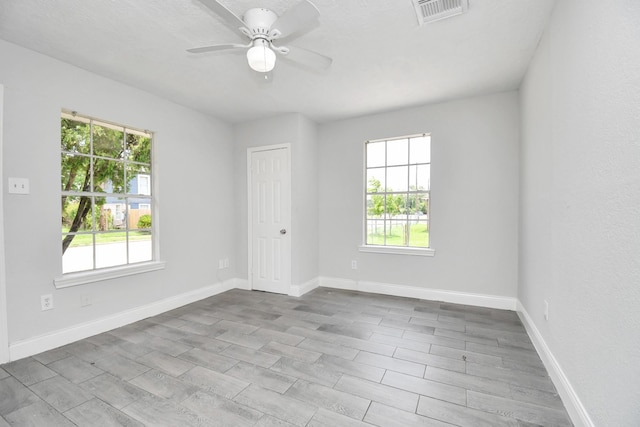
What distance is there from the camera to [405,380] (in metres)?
1.99

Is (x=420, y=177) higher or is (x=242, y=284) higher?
(x=420, y=177)

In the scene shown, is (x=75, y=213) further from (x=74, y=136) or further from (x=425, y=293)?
(x=425, y=293)

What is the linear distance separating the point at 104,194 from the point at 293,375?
267cm

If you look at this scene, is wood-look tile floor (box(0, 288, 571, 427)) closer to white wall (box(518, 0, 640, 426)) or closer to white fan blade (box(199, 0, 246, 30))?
white wall (box(518, 0, 640, 426))

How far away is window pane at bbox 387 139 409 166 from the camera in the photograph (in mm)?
3938

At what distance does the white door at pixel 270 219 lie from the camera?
405 centimetres

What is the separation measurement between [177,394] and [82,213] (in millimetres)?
2099

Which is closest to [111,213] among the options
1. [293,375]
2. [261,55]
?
[261,55]

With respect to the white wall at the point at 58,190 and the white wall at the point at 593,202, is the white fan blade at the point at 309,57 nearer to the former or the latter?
the white wall at the point at 593,202

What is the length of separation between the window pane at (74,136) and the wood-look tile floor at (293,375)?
1.87 metres

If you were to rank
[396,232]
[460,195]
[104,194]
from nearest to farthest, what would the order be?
[104,194]
[460,195]
[396,232]

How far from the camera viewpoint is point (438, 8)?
1.90 m

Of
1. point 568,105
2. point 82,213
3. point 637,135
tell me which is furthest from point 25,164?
point 568,105

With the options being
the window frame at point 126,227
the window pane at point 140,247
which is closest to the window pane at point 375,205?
the window frame at point 126,227
